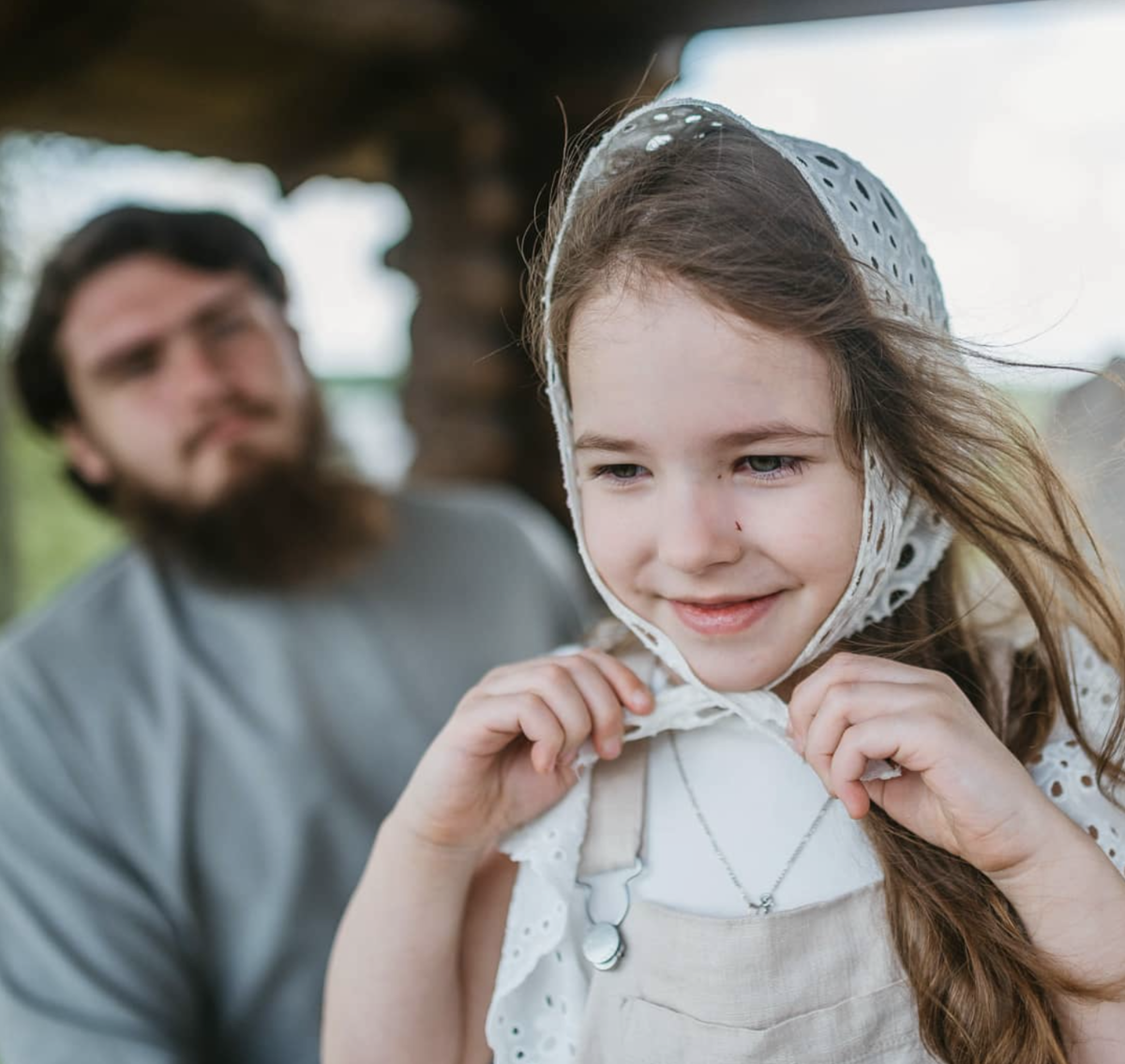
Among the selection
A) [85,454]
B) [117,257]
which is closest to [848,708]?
[117,257]

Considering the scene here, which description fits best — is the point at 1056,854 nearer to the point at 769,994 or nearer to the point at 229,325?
the point at 769,994

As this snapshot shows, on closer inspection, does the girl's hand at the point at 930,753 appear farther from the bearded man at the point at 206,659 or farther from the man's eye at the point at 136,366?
the man's eye at the point at 136,366

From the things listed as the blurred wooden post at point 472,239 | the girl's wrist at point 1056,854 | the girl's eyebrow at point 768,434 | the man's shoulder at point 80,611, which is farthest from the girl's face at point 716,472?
the blurred wooden post at point 472,239

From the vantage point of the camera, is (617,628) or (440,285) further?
(440,285)

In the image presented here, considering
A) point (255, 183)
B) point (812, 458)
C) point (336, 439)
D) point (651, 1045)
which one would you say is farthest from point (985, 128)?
point (255, 183)

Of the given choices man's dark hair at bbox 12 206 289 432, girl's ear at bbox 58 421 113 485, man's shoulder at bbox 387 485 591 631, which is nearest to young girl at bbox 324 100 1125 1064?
man's shoulder at bbox 387 485 591 631

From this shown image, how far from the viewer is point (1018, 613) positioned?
3.30ft

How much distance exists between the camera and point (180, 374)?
2.02 meters

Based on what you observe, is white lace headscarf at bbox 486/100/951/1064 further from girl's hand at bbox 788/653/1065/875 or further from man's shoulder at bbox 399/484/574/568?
man's shoulder at bbox 399/484/574/568

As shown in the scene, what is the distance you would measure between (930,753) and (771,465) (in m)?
0.23

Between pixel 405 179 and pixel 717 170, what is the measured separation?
263 centimetres

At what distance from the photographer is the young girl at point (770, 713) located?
2.59 ft

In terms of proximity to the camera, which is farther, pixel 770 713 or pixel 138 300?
pixel 138 300

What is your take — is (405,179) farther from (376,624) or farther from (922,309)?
(922,309)
